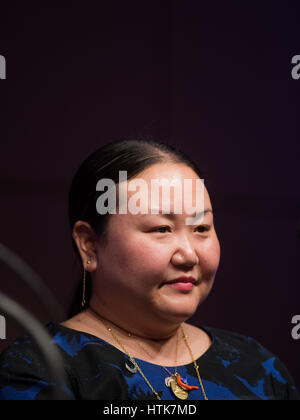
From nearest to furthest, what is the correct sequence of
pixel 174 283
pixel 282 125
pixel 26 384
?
1. pixel 26 384
2. pixel 174 283
3. pixel 282 125

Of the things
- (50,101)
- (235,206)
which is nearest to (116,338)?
(50,101)

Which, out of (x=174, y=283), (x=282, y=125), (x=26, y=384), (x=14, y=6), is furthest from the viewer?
(x=282, y=125)

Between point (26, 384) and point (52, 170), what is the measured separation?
0.89m

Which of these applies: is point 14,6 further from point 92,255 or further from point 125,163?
point 92,255

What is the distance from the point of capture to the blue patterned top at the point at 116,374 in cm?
112

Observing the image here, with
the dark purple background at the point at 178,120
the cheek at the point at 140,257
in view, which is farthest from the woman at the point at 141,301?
the dark purple background at the point at 178,120

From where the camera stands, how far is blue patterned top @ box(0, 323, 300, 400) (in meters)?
1.12

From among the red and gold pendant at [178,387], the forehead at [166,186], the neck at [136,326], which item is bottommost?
the red and gold pendant at [178,387]

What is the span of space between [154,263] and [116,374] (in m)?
0.25

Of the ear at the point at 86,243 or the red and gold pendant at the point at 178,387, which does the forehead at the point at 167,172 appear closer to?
the ear at the point at 86,243

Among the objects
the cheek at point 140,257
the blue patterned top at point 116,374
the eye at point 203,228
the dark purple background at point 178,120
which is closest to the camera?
the blue patterned top at point 116,374

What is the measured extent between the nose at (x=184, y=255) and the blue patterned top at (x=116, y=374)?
247 millimetres

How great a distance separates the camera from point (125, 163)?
1.32 m

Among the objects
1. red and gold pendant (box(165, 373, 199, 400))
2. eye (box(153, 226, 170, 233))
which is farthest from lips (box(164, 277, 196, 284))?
red and gold pendant (box(165, 373, 199, 400))
